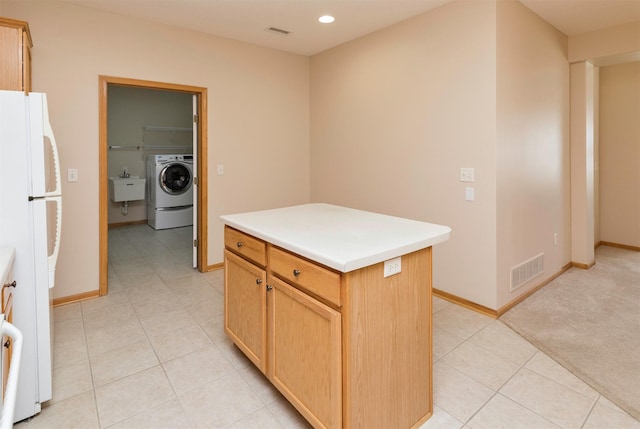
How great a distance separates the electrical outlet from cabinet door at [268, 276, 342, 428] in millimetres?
271

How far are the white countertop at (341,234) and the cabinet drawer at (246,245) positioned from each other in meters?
0.06

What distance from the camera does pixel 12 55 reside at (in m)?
2.14

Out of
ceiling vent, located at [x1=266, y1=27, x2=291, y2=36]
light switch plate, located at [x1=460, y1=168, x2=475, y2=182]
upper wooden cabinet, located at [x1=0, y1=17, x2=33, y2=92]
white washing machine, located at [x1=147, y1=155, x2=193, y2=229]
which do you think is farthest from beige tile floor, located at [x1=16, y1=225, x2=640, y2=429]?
white washing machine, located at [x1=147, y1=155, x2=193, y2=229]

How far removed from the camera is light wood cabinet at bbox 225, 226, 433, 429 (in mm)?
1386

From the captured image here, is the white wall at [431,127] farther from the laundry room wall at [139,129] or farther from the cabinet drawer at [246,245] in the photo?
the laundry room wall at [139,129]

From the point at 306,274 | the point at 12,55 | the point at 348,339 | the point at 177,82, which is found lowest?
the point at 348,339

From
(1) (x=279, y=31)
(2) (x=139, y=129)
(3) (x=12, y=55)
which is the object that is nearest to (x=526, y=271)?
(1) (x=279, y=31)

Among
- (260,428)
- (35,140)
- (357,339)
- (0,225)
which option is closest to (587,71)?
(357,339)

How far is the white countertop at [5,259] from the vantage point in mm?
1306

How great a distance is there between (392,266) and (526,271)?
7.86ft

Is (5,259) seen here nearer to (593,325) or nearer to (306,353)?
(306,353)

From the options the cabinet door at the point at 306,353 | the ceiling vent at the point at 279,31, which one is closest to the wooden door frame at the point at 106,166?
the ceiling vent at the point at 279,31

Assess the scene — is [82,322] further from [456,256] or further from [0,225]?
[456,256]

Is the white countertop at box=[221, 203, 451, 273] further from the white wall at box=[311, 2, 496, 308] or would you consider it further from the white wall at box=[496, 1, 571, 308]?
the white wall at box=[496, 1, 571, 308]
